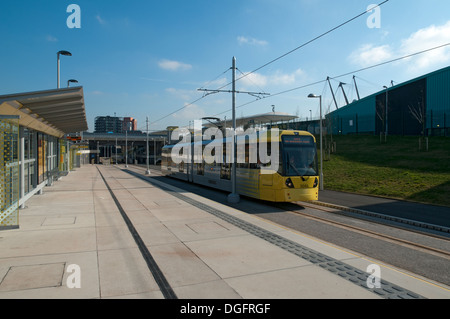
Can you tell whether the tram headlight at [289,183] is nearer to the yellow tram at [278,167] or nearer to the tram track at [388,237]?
the yellow tram at [278,167]

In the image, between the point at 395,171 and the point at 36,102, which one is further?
the point at 395,171

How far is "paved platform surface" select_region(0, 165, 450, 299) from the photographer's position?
4.94m

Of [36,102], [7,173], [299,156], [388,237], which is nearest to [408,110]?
[299,156]

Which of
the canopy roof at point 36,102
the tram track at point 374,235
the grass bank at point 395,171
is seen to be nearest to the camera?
the tram track at point 374,235

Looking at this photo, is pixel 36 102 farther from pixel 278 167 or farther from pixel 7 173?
pixel 278 167

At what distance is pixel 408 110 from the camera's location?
40906mm

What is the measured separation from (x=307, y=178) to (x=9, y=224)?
10225 mm

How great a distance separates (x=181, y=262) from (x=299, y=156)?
318 inches

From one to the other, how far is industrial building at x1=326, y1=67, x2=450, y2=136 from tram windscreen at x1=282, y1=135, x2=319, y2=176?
Result: 24486mm

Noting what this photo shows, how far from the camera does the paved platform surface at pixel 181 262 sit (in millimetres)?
4938

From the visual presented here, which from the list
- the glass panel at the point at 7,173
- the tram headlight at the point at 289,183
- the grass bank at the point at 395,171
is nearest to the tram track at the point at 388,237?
the tram headlight at the point at 289,183

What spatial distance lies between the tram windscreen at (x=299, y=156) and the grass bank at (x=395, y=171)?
239 inches

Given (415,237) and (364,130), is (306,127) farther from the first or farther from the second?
(415,237)

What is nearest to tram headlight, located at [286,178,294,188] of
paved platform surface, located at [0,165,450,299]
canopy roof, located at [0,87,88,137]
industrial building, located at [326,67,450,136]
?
paved platform surface, located at [0,165,450,299]
